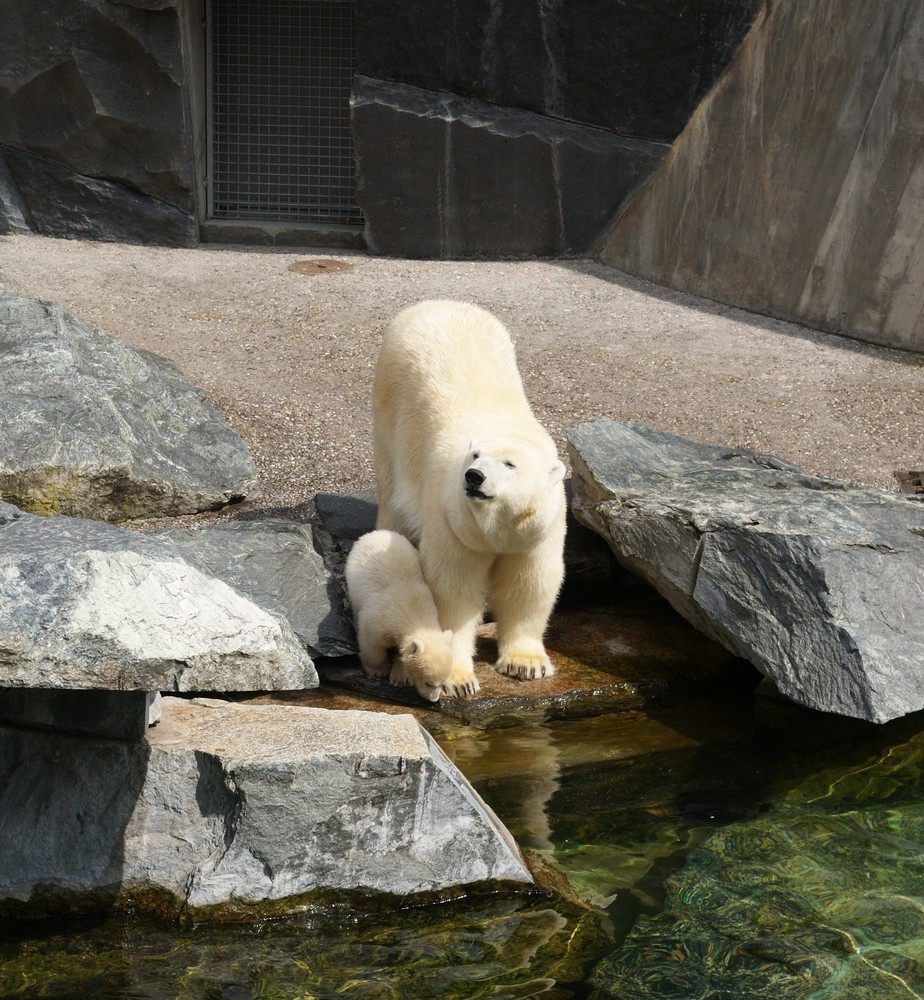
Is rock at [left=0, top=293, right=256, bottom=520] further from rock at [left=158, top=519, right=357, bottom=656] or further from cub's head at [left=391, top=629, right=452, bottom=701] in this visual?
cub's head at [left=391, top=629, right=452, bottom=701]

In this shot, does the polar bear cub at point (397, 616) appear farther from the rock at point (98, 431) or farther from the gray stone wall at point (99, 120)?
the gray stone wall at point (99, 120)

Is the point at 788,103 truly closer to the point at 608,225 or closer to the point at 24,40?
the point at 608,225

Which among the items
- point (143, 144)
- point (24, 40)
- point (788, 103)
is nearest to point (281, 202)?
point (143, 144)

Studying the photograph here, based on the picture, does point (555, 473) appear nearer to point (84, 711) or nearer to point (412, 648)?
point (412, 648)

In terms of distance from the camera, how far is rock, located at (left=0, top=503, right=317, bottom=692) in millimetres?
2752

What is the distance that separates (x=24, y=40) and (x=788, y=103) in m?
5.47

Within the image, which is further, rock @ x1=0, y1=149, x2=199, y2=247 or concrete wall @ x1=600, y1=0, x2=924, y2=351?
rock @ x1=0, y1=149, x2=199, y2=247

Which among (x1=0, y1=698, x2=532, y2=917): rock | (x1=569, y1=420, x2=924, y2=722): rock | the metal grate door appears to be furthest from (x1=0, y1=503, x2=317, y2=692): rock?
the metal grate door

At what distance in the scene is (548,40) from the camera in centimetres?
946

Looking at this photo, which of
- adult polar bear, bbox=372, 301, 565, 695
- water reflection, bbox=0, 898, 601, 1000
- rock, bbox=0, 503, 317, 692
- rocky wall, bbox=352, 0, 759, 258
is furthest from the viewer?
rocky wall, bbox=352, 0, 759, 258

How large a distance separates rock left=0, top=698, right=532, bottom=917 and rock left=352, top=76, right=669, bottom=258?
6815mm

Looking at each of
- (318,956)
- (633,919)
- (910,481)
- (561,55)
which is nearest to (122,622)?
(318,956)

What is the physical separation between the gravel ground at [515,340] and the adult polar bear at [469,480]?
3.02 feet

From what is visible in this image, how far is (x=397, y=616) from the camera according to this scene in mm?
4496
